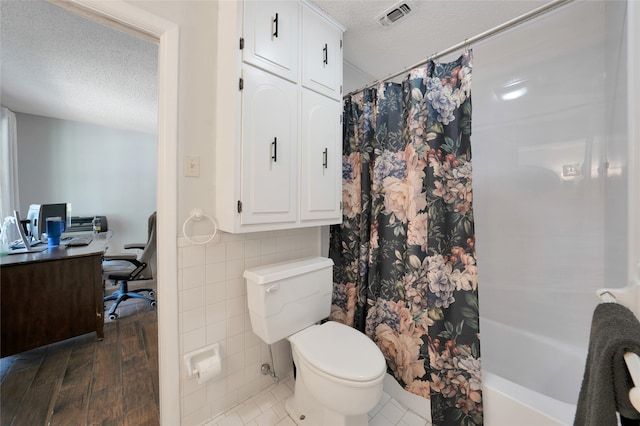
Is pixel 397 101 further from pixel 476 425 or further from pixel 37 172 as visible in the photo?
pixel 37 172

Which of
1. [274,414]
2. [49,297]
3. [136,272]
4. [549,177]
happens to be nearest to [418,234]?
[549,177]

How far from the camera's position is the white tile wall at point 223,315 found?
3.94 ft

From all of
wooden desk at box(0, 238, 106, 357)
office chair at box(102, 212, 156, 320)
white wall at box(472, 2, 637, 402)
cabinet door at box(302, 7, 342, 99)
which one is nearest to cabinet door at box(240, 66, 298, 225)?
cabinet door at box(302, 7, 342, 99)

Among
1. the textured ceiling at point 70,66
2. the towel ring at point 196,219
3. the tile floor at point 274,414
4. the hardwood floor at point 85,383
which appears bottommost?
the tile floor at point 274,414

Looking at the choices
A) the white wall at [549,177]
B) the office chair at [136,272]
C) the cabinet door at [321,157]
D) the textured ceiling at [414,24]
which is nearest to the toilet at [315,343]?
the cabinet door at [321,157]

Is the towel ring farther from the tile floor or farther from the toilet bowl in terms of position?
the tile floor

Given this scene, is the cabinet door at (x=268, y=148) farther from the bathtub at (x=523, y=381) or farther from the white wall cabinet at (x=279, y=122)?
the bathtub at (x=523, y=381)

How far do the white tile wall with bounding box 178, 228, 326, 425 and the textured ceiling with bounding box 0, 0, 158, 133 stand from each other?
1701 millimetres

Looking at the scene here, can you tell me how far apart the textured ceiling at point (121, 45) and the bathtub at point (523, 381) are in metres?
2.05

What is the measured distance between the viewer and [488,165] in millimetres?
1814

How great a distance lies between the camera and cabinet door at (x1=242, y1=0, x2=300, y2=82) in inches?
45.3

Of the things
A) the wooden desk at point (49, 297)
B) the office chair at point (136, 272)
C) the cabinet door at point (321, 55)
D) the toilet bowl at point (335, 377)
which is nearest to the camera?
the toilet bowl at point (335, 377)

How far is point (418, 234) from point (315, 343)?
81 centimetres

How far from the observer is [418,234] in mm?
1325
